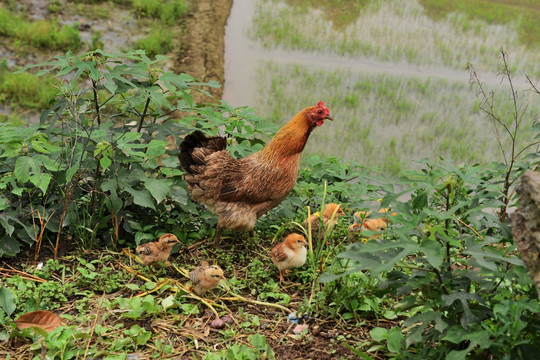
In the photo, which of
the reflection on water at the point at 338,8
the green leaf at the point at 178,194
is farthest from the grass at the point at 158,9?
the green leaf at the point at 178,194

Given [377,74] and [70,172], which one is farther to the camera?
[377,74]

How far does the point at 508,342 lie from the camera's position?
74.2 inches

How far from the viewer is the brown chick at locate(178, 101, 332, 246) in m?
3.31

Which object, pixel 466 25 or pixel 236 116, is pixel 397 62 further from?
pixel 236 116

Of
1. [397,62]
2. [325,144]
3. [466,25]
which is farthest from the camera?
[466,25]

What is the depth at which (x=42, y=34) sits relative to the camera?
716 centimetres

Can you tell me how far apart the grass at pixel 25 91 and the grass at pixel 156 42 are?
1507mm

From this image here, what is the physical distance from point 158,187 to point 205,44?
4.81 metres

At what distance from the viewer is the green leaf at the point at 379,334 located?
2490mm

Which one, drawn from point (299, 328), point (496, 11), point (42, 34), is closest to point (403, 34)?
point (496, 11)

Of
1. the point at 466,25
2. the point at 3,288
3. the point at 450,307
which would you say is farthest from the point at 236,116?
the point at 466,25

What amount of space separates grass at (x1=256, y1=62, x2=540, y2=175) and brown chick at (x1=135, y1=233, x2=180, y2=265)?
3203 millimetres

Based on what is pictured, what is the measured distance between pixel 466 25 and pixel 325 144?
470 cm

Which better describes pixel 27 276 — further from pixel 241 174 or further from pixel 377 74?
pixel 377 74
